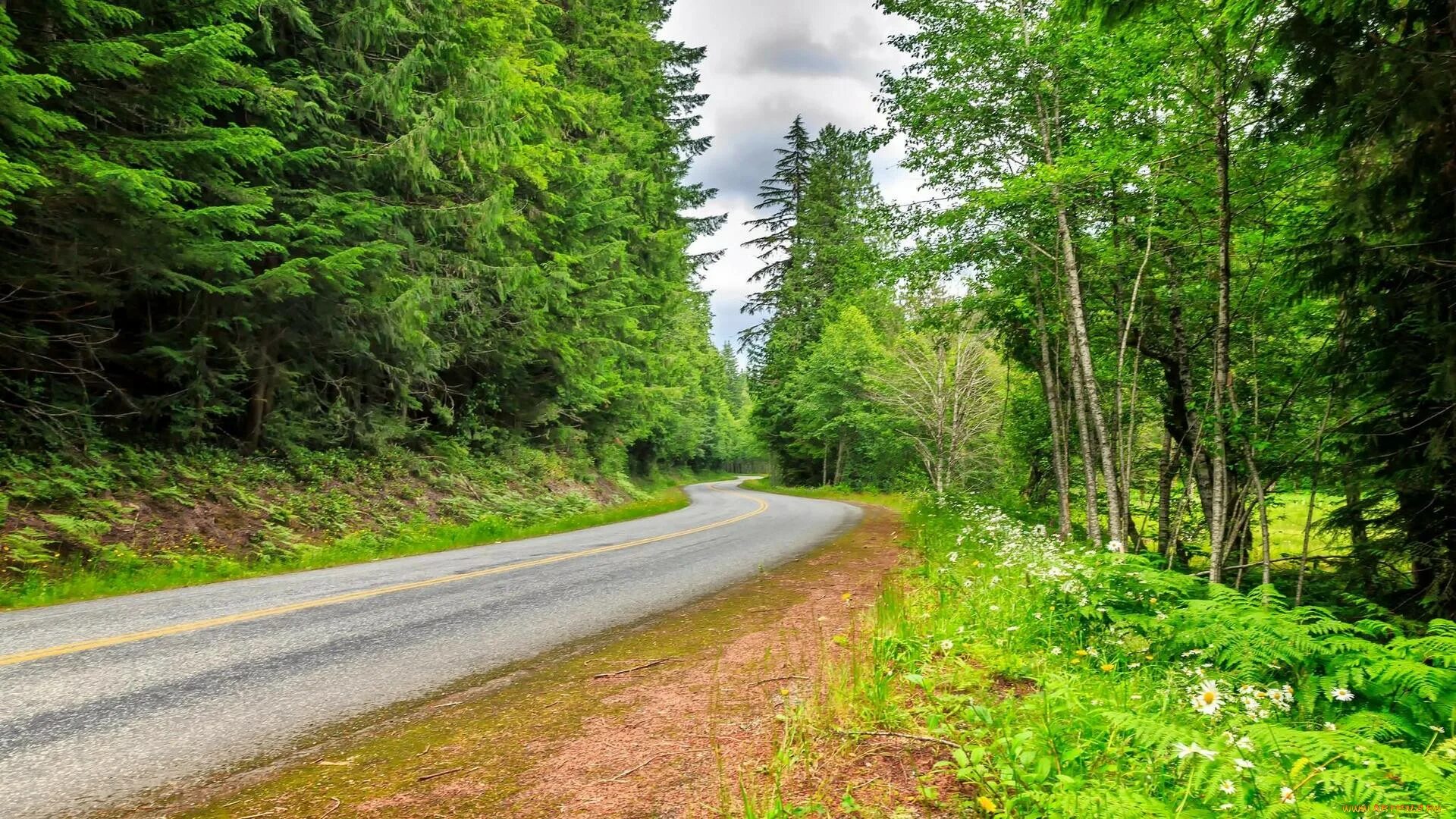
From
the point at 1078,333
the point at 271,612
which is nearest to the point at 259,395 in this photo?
the point at 271,612

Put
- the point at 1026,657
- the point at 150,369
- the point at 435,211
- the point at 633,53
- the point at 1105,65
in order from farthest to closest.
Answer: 1. the point at 633,53
2. the point at 435,211
3. the point at 150,369
4. the point at 1105,65
5. the point at 1026,657

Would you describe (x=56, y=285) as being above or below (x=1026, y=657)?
above

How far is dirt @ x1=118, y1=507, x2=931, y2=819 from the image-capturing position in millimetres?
2500

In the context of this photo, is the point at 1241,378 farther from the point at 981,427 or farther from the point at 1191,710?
the point at 981,427

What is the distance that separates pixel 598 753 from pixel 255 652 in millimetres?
2813

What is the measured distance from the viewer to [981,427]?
21.7 meters

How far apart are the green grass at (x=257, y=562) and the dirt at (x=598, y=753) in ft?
16.5

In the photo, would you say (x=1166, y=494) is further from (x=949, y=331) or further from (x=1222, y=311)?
(x=1222, y=311)

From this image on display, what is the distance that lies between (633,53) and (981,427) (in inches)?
706

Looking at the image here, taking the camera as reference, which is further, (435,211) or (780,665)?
(435,211)

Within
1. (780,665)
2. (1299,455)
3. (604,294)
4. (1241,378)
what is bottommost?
(780,665)

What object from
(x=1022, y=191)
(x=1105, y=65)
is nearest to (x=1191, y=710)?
(x=1022, y=191)

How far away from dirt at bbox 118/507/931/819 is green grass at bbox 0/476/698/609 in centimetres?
504

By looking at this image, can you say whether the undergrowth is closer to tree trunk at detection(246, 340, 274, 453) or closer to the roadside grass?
tree trunk at detection(246, 340, 274, 453)
